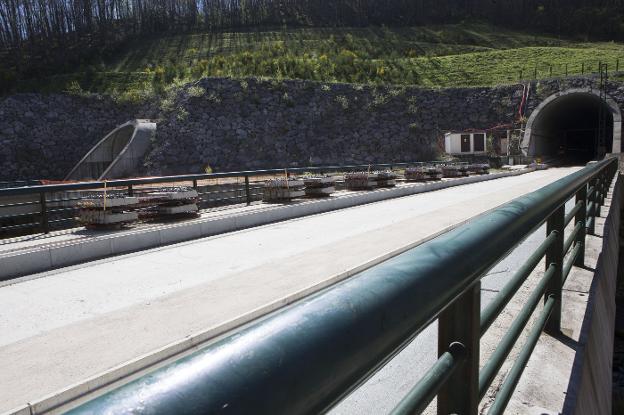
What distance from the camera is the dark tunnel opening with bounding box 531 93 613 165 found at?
49.9 meters

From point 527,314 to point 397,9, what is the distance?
118961mm

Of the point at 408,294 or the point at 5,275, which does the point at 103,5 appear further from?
the point at 408,294

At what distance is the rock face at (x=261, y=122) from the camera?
144ft

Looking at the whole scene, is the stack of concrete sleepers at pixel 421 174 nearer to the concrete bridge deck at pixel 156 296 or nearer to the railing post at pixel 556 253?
the concrete bridge deck at pixel 156 296

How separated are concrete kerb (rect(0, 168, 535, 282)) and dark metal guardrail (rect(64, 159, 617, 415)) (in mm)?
9369

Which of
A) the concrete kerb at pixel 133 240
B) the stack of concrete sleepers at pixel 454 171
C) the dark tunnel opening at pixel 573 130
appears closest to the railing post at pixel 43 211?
the concrete kerb at pixel 133 240

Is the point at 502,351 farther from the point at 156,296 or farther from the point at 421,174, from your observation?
the point at 421,174

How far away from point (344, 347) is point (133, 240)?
11.1 meters

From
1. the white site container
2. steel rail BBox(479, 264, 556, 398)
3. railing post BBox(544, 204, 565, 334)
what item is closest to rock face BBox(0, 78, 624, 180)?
the white site container

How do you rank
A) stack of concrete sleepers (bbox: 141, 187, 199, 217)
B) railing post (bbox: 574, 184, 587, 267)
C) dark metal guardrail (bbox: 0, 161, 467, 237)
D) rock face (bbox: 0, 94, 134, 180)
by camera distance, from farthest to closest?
rock face (bbox: 0, 94, 134, 180), stack of concrete sleepers (bbox: 141, 187, 199, 217), dark metal guardrail (bbox: 0, 161, 467, 237), railing post (bbox: 574, 184, 587, 267)

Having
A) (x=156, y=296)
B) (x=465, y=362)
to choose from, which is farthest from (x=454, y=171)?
(x=465, y=362)

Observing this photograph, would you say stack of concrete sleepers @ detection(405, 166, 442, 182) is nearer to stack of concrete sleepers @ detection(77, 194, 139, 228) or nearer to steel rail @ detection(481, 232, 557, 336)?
stack of concrete sleepers @ detection(77, 194, 139, 228)

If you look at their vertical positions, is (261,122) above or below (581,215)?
above

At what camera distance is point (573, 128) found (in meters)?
64.2
